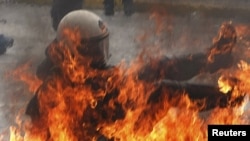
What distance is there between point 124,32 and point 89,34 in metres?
4.41

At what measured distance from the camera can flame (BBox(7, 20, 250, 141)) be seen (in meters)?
4.57

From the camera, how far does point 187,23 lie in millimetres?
9328

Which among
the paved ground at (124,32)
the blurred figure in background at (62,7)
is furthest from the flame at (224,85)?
the blurred figure in background at (62,7)

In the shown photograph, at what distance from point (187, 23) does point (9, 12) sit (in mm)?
4106

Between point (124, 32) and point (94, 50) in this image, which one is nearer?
point (94, 50)

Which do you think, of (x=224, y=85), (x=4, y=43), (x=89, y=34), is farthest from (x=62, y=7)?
(x=224, y=85)

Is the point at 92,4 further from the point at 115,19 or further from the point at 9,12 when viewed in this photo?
the point at 9,12

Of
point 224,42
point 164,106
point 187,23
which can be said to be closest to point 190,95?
point 164,106

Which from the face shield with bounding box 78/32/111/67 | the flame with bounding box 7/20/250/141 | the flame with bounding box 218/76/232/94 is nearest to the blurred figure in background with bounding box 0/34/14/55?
the flame with bounding box 7/20/250/141

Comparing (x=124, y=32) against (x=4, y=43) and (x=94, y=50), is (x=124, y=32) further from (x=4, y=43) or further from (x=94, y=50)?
(x=94, y=50)

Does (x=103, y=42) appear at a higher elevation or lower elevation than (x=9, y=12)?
higher

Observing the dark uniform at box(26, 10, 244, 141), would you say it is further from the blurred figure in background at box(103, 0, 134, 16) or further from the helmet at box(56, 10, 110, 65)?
the blurred figure in background at box(103, 0, 134, 16)

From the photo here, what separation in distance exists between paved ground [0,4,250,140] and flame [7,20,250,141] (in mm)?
2411

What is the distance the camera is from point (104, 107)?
14.9 ft
